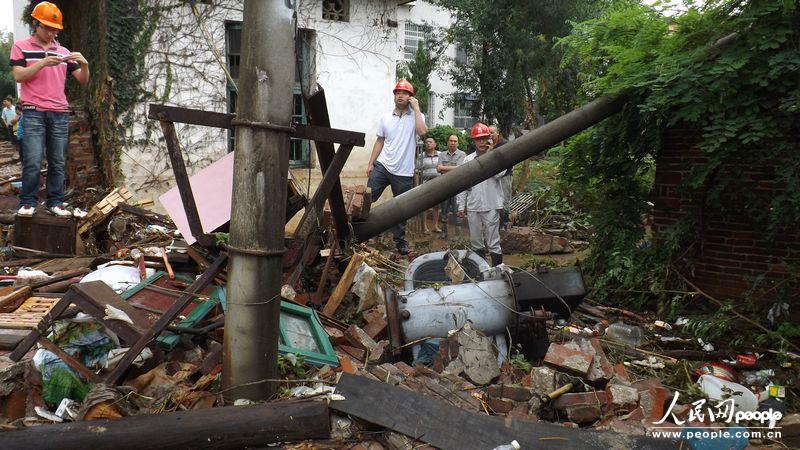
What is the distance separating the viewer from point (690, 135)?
6.61 metres

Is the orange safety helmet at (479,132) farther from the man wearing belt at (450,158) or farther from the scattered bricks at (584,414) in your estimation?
the scattered bricks at (584,414)

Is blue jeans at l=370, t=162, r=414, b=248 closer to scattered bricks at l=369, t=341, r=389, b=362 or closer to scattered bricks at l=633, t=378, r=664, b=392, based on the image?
scattered bricks at l=369, t=341, r=389, b=362

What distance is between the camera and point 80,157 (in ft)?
31.1

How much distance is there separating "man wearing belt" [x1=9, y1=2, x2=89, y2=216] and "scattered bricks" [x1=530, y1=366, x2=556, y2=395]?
4812 millimetres

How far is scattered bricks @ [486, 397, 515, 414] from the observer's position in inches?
166

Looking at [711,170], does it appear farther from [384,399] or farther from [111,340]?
[111,340]

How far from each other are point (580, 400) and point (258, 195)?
2479 millimetres

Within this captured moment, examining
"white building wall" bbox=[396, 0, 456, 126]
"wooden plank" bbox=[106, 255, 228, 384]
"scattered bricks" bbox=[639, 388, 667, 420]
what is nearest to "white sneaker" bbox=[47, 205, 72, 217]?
"wooden plank" bbox=[106, 255, 228, 384]

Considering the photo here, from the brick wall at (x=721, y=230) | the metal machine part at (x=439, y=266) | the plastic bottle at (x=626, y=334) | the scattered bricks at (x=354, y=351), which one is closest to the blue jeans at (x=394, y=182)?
the metal machine part at (x=439, y=266)

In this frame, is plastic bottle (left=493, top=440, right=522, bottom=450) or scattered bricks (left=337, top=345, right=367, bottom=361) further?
scattered bricks (left=337, top=345, right=367, bottom=361)

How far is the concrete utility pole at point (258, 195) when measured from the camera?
11.4 ft

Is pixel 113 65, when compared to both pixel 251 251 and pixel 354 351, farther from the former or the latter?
pixel 251 251

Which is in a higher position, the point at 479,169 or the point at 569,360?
the point at 479,169

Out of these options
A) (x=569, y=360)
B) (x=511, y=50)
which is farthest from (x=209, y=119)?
(x=511, y=50)
